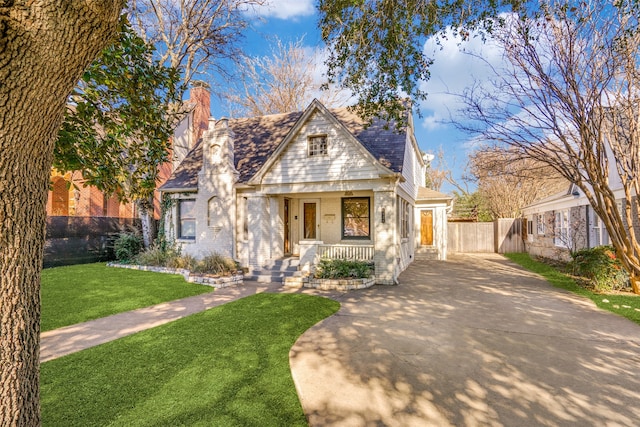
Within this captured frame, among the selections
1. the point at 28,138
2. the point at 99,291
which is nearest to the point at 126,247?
the point at 99,291

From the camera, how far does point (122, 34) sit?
16.1 feet

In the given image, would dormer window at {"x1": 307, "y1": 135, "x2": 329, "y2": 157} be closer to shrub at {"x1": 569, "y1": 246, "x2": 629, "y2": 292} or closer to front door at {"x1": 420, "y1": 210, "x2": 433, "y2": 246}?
shrub at {"x1": 569, "y1": 246, "x2": 629, "y2": 292}

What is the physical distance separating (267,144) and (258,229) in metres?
4.73

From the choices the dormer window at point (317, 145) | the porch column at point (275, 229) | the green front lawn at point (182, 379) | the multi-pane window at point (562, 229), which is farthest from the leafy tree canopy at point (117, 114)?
the multi-pane window at point (562, 229)

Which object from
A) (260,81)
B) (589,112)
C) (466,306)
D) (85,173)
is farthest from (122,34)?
(260,81)

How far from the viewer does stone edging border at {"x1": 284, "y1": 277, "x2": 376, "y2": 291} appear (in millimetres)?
10047

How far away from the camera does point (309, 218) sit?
14211 mm

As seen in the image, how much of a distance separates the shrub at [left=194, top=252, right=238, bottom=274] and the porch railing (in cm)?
346

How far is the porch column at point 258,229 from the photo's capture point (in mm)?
12516

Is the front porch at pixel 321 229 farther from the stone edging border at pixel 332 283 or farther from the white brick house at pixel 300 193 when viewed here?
the stone edging border at pixel 332 283

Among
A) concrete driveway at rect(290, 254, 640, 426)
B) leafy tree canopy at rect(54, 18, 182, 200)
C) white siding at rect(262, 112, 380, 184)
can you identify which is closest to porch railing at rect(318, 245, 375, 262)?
white siding at rect(262, 112, 380, 184)

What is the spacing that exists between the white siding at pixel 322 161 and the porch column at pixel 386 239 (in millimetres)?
933

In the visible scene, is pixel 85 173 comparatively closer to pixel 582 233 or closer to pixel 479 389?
pixel 479 389

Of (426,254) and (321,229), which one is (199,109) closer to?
(321,229)
